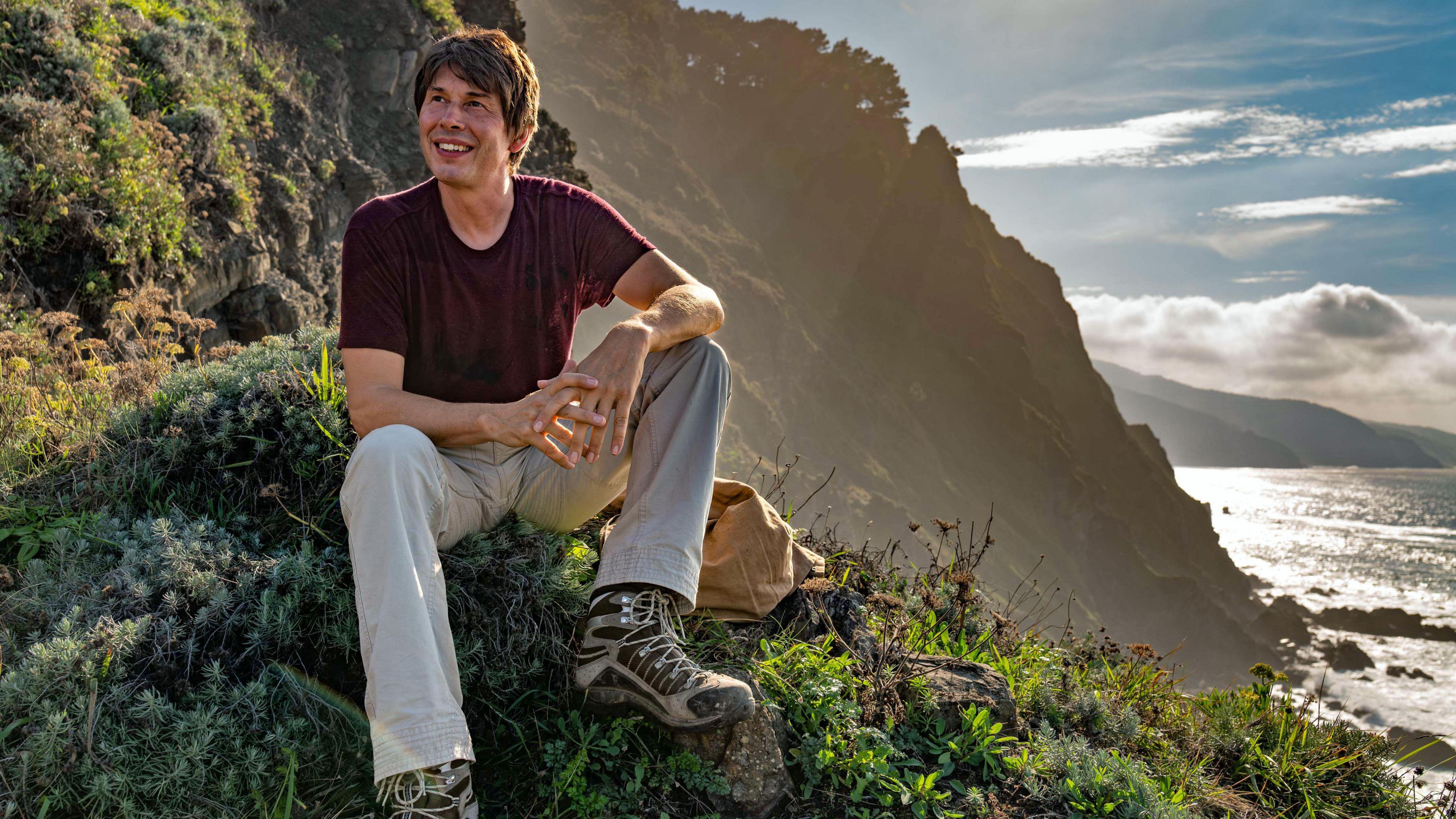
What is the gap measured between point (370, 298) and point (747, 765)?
2.07 m

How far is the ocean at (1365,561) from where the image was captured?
3234 centimetres

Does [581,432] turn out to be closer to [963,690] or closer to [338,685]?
[338,685]

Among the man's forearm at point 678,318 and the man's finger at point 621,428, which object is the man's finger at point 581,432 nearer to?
the man's finger at point 621,428

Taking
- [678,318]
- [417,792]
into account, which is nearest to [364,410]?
[678,318]

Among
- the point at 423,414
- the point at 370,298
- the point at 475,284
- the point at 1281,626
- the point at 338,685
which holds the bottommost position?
the point at 1281,626

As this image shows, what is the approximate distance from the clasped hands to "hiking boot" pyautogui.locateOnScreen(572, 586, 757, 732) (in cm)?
52

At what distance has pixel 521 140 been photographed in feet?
10.1

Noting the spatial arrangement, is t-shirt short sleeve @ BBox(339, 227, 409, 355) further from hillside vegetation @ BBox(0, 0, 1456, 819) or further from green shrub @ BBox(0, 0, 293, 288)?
green shrub @ BBox(0, 0, 293, 288)

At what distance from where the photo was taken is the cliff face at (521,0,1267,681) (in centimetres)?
4322

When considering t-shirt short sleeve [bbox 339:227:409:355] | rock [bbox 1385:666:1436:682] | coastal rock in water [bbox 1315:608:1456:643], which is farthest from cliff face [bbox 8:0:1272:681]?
t-shirt short sleeve [bbox 339:227:409:355]

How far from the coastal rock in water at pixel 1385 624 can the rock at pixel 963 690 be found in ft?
185

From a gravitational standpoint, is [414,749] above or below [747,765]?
above

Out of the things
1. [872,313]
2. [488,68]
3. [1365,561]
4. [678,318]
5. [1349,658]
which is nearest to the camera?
[678,318]

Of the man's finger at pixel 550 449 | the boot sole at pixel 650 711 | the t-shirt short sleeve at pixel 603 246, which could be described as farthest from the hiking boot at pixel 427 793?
the t-shirt short sleeve at pixel 603 246
